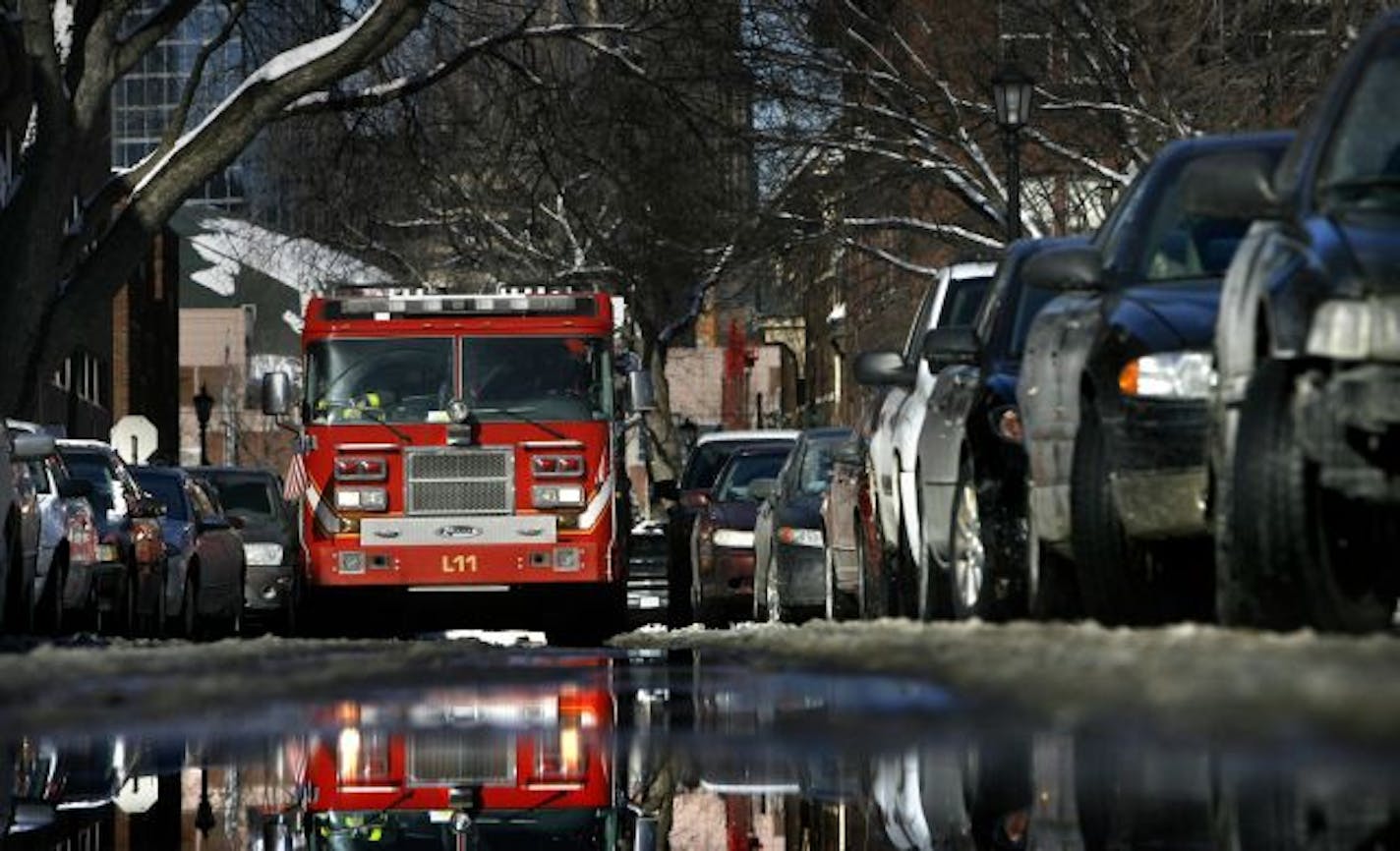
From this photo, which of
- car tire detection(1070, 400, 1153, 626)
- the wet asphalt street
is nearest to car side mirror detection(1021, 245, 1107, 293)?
car tire detection(1070, 400, 1153, 626)

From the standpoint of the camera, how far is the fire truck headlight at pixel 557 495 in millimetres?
28438

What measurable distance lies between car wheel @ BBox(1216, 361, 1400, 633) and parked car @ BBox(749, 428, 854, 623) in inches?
551

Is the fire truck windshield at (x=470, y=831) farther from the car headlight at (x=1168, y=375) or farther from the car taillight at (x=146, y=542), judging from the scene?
the car taillight at (x=146, y=542)

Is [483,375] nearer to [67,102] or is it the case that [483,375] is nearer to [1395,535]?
[67,102]

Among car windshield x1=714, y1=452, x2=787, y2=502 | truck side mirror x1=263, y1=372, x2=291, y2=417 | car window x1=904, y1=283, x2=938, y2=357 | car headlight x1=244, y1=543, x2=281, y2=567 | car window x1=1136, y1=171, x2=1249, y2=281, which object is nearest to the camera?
car window x1=1136, y1=171, x2=1249, y2=281

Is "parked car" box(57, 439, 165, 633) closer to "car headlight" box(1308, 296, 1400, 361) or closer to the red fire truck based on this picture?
the red fire truck

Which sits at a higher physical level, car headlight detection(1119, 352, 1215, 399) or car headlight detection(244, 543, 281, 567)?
car headlight detection(1119, 352, 1215, 399)

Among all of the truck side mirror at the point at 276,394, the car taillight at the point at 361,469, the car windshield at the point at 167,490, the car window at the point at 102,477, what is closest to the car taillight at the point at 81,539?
the car window at the point at 102,477

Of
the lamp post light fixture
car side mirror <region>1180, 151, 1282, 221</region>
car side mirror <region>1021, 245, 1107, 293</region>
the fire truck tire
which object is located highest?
the lamp post light fixture

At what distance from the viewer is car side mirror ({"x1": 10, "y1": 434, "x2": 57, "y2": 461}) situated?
72.8 ft

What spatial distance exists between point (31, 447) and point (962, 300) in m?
6.17

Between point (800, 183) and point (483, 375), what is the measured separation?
49.9 feet

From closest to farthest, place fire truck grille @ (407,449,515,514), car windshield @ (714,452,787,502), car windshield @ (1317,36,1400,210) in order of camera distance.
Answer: car windshield @ (1317,36,1400,210), fire truck grille @ (407,449,515,514), car windshield @ (714,452,787,502)

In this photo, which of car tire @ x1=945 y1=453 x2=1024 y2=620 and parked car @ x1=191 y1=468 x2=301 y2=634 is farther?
parked car @ x1=191 y1=468 x2=301 y2=634
